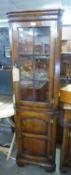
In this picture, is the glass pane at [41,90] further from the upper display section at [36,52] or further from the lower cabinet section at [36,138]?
the lower cabinet section at [36,138]

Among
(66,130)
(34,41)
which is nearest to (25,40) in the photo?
(34,41)

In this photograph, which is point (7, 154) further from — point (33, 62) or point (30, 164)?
point (33, 62)

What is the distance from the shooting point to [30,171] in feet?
7.82

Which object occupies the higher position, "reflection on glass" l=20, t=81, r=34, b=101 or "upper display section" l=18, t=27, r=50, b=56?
"upper display section" l=18, t=27, r=50, b=56

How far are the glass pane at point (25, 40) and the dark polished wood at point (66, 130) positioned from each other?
58 centimetres

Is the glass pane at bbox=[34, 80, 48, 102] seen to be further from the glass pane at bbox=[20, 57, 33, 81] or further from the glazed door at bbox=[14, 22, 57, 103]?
the glass pane at bbox=[20, 57, 33, 81]

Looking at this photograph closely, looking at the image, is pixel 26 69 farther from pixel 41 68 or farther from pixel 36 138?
pixel 36 138

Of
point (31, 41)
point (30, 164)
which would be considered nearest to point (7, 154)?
point (30, 164)

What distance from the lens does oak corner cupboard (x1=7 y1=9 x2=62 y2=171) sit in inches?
76.6

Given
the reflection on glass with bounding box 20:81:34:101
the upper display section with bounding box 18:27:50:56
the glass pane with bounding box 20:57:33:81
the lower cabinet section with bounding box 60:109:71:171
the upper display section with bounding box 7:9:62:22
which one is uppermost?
the upper display section with bounding box 7:9:62:22

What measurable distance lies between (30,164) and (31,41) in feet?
4.95

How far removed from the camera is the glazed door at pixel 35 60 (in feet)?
6.48

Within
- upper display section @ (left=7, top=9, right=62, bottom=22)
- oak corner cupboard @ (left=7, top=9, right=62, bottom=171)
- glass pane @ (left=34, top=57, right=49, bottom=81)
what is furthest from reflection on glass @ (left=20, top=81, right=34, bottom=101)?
upper display section @ (left=7, top=9, right=62, bottom=22)

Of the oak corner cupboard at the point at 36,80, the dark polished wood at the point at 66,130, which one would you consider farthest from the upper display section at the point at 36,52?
the dark polished wood at the point at 66,130
